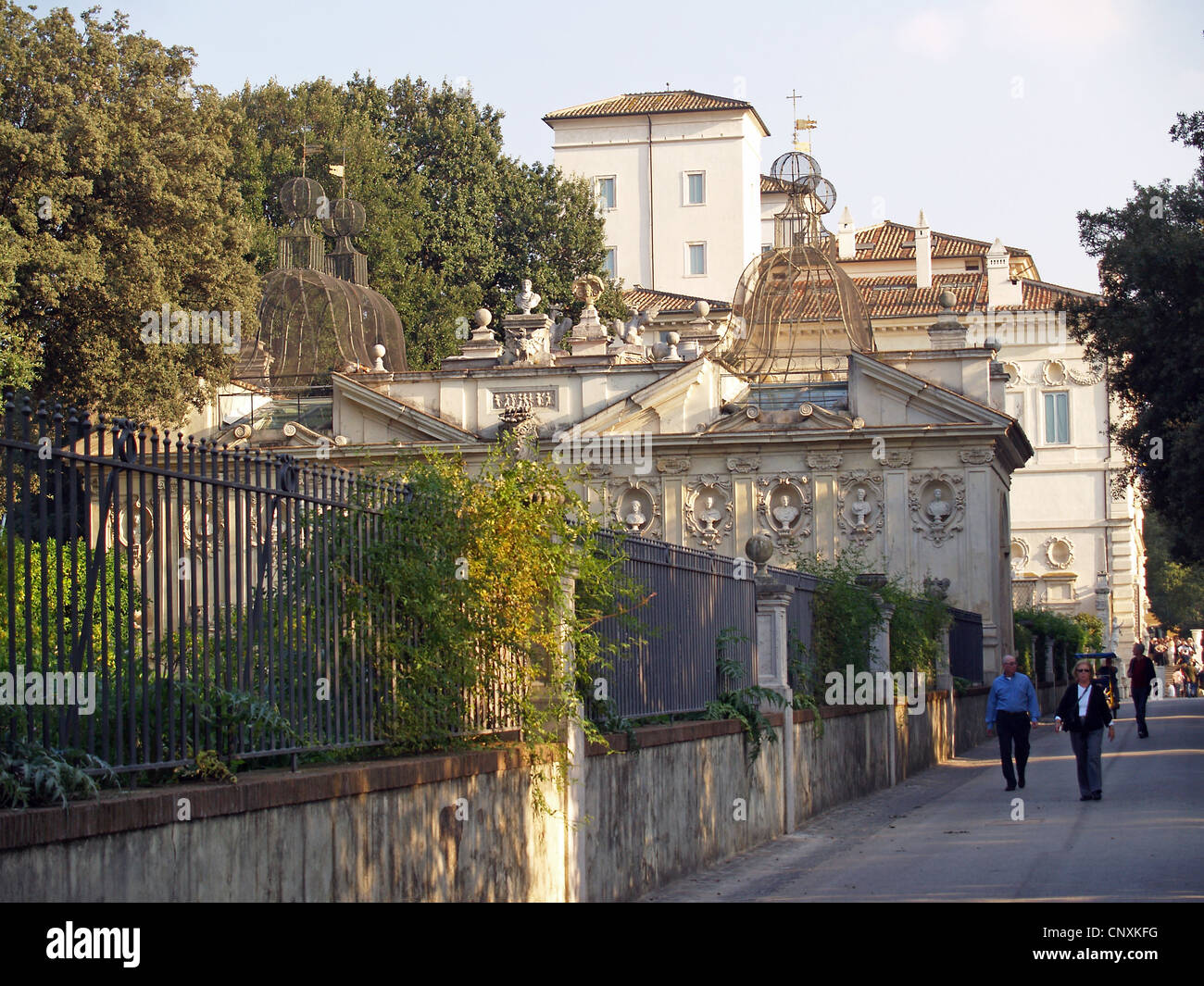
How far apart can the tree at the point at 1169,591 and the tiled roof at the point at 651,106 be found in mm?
35833

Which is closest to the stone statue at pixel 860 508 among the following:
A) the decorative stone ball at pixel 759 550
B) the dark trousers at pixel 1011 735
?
the dark trousers at pixel 1011 735

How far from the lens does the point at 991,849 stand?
14180 millimetres

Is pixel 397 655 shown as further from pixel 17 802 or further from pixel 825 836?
pixel 825 836

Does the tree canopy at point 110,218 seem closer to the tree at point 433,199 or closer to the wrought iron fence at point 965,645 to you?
the wrought iron fence at point 965,645

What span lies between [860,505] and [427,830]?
35184 millimetres

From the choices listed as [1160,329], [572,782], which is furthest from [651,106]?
[572,782]

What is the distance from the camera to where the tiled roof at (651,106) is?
7669 cm

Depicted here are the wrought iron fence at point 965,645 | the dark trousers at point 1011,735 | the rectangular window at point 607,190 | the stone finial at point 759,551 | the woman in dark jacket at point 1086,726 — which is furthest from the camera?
the rectangular window at point 607,190

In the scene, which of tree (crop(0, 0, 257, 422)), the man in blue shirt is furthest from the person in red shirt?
tree (crop(0, 0, 257, 422))

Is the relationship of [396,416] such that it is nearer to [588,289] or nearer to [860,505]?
[588,289]

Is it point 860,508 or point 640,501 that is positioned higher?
point 640,501

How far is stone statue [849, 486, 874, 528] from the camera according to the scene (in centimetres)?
4350

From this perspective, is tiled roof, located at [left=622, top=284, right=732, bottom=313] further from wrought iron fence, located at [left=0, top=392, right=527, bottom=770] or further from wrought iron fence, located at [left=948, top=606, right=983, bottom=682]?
wrought iron fence, located at [left=0, top=392, right=527, bottom=770]
